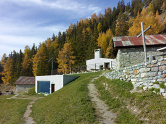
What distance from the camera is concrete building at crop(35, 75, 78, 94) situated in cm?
1994

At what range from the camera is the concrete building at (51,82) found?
1994 centimetres

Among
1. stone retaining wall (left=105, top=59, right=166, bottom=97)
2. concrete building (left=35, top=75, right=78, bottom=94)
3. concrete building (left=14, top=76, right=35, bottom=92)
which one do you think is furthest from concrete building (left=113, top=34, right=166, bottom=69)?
concrete building (left=14, top=76, right=35, bottom=92)

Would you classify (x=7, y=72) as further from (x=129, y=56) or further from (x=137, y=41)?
(x=137, y=41)

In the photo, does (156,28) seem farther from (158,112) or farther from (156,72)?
(158,112)

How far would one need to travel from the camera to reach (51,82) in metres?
21.6

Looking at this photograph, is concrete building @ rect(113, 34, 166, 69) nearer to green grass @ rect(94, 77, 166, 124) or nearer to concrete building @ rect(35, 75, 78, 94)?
green grass @ rect(94, 77, 166, 124)

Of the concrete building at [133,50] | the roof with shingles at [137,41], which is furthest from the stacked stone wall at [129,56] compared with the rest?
the roof with shingles at [137,41]

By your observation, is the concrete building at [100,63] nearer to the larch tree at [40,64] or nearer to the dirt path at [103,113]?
the larch tree at [40,64]

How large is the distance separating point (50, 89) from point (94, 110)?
15585 millimetres

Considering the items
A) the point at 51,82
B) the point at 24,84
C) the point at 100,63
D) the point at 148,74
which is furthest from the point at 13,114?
the point at 24,84

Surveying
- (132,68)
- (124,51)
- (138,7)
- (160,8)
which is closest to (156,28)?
(124,51)

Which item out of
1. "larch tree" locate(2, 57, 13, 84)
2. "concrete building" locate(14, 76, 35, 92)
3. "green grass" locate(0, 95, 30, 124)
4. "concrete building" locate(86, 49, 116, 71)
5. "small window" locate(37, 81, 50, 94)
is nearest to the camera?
"green grass" locate(0, 95, 30, 124)

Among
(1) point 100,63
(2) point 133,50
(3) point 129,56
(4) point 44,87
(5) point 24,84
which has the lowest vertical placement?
(5) point 24,84

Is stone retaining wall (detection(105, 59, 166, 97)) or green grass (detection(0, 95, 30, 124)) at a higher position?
stone retaining wall (detection(105, 59, 166, 97))
